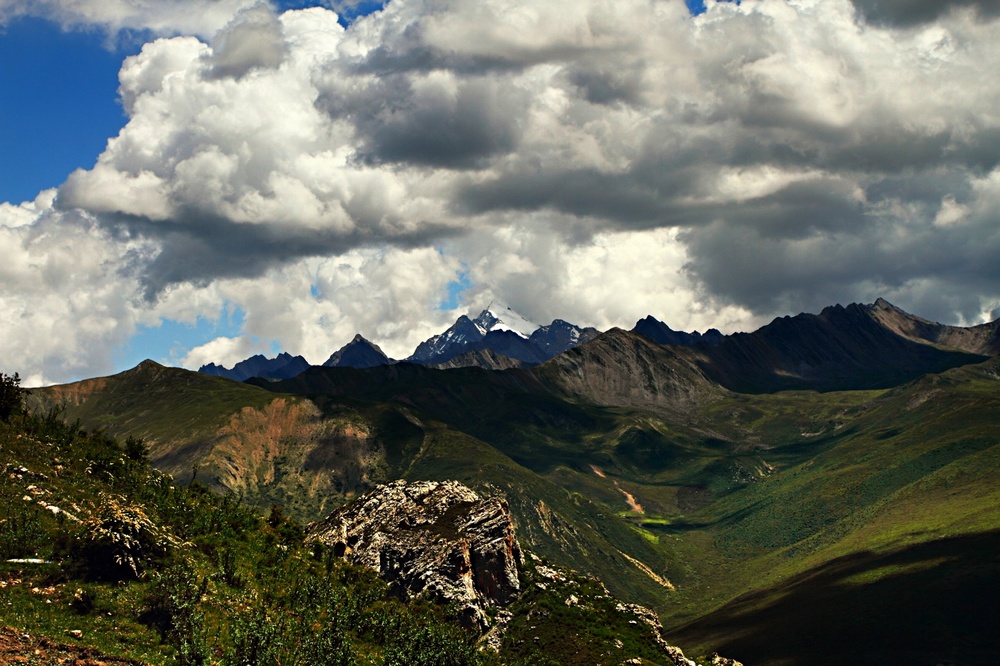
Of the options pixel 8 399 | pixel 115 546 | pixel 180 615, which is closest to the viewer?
pixel 180 615

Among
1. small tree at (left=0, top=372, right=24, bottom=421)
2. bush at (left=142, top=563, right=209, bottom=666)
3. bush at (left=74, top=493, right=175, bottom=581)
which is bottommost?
bush at (left=142, top=563, right=209, bottom=666)

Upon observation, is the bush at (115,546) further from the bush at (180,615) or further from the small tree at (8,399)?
the small tree at (8,399)

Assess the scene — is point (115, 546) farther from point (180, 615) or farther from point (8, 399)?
point (8, 399)

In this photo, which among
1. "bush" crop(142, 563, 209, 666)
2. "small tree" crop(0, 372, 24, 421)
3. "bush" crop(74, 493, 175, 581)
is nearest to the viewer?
"bush" crop(142, 563, 209, 666)

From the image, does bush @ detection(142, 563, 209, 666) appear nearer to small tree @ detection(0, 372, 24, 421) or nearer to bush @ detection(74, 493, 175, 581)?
bush @ detection(74, 493, 175, 581)

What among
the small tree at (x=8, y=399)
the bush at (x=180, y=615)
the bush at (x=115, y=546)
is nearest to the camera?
the bush at (x=180, y=615)

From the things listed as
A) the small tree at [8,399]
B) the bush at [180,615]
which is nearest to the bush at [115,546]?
the bush at [180,615]

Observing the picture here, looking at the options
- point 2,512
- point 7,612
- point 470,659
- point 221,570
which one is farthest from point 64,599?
point 470,659

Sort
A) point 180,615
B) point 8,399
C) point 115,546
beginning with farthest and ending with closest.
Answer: point 8,399 → point 115,546 → point 180,615

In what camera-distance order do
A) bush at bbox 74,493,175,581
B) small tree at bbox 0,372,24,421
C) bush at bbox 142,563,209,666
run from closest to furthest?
1. bush at bbox 142,563,209,666
2. bush at bbox 74,493,175,581
3. small tree at bbox 0,372,24,421

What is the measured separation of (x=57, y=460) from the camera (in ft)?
463

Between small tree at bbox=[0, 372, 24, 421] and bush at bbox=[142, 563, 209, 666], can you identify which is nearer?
bush at bbox=[142, 563, 209, 666]

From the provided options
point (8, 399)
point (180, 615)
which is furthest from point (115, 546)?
point (8, 399)

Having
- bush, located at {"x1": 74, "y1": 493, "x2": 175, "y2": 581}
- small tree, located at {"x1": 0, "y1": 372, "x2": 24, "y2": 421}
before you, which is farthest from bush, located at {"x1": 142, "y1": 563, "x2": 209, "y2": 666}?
small tree, located at {"x1": 0, "y1": 372, "x2": 24, "y2": 421}
